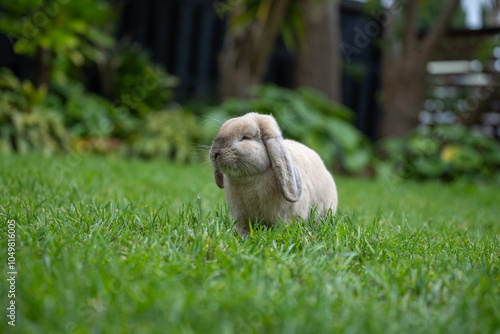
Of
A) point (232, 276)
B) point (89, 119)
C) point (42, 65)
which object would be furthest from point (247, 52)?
point (232, 276)

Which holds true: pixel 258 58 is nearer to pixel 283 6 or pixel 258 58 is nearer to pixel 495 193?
pixel 283 6

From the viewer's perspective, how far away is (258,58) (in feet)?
24.2

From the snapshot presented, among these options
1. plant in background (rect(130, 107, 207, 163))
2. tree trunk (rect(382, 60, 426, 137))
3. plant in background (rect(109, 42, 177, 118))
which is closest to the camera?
plant in background (rect(130, 107, 207, 163))

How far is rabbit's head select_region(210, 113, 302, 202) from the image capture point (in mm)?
Answer: 2121

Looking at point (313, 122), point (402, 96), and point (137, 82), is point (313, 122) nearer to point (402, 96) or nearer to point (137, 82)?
point (402, 96)

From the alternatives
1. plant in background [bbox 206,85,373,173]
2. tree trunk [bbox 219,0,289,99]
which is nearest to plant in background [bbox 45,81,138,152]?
plant in background [bbox 206,85,373,173]

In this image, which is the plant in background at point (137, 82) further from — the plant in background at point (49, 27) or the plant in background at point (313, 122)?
the plant in background at point (313, 122)

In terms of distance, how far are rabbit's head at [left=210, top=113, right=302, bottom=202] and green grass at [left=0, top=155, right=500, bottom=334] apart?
24cm

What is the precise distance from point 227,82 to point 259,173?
19.4 ft

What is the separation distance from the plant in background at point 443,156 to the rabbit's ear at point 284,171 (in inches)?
221

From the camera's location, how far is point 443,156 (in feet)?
25.1

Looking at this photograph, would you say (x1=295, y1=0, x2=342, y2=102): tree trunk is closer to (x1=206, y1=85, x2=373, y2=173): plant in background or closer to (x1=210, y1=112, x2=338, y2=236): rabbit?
(x1=206, y1=85, x2=373, y2=173): plant in background

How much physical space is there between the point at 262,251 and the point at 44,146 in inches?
196

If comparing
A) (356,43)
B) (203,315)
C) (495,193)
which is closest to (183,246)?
(203,315)
